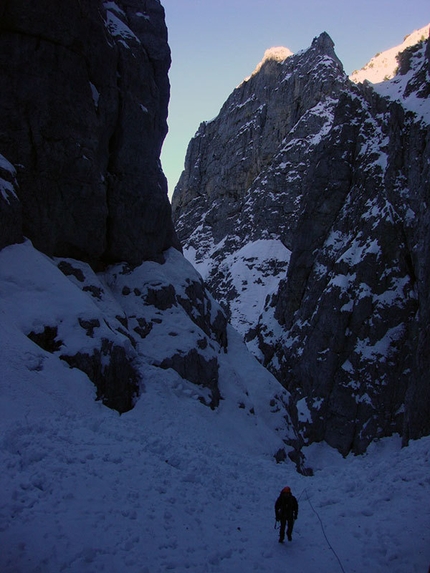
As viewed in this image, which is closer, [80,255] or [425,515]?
[425,515]

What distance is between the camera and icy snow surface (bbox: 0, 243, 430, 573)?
7.96 meters

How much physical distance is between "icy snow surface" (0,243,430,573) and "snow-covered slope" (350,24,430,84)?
5354cm

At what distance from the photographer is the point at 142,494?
10.3 metres

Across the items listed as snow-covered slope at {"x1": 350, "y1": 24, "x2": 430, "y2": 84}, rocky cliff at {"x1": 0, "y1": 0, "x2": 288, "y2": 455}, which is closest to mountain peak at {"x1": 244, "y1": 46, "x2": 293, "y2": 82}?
snow-covered slope at {"x1": 350, "y1": 24, "x2": 430, "y2": 84}

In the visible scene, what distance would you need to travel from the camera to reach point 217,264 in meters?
97.4

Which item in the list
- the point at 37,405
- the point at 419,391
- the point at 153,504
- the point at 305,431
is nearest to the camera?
the point at 153,504

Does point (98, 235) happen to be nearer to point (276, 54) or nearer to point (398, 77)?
point (398, 77)

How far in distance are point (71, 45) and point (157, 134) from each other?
317 inches

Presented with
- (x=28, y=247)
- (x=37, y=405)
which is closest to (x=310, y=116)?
(x=28, y=247)

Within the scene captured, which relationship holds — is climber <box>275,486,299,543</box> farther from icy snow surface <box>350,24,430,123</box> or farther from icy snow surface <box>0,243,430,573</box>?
icy snow surface <box>350,24,430,123</box>

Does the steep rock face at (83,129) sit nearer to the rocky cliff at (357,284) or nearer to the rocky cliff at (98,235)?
the rocky cliff at (98,235)

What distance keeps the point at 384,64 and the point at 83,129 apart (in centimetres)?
5384

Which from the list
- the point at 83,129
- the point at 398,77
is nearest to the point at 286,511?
the point at 83,129

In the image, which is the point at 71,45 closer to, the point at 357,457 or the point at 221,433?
the point at 221,433
